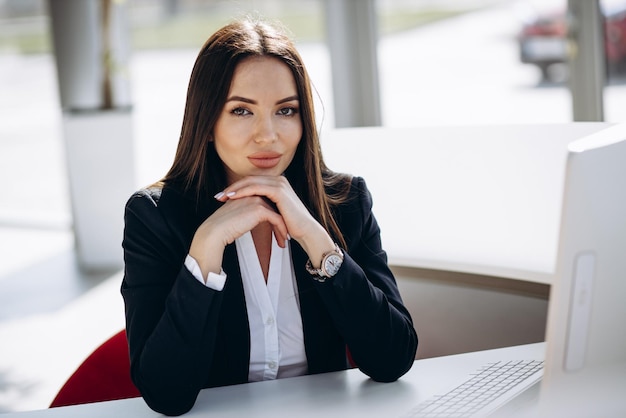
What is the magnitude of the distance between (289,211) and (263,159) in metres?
0.13

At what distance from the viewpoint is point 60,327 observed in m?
4.50

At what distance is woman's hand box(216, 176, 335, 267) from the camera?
1620mm

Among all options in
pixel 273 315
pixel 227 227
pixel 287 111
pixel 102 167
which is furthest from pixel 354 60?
pixel 227 227

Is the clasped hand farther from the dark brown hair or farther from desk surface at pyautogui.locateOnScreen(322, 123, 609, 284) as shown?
desk surface at pyautogui.locateOnScreen(322, 123, 609, 284)

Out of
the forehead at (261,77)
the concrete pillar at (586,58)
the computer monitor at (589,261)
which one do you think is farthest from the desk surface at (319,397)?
the concrete pillar at (586,58)

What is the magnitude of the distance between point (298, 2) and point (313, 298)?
16.2 ft

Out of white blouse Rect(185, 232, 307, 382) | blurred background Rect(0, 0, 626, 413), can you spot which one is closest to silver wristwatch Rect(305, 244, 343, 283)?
white blouse Rect(185, 232, 307, 382)

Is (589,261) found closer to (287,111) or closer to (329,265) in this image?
(329,265)

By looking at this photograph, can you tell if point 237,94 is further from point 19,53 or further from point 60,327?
point 19,53

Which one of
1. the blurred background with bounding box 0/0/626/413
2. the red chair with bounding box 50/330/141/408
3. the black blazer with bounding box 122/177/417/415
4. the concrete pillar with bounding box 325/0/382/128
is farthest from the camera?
the concrete pillar with bounding box 325/0/382/128

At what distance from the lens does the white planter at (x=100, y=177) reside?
5312 mm

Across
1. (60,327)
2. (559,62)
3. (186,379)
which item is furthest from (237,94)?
(559,62)

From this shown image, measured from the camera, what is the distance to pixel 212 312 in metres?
1.57

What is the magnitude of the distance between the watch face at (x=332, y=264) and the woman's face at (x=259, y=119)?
235 millimetres
